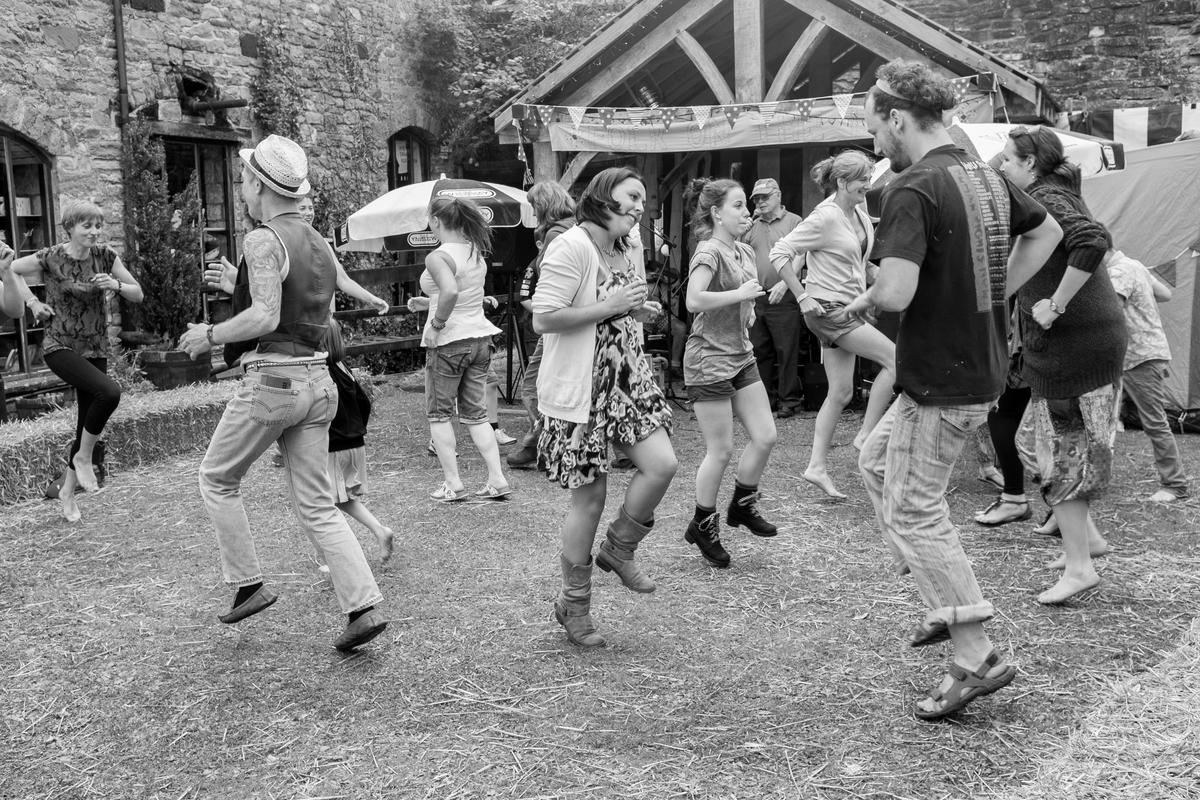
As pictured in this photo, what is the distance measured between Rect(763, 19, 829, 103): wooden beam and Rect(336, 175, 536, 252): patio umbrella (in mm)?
2377

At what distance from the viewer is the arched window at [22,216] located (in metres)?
10.1

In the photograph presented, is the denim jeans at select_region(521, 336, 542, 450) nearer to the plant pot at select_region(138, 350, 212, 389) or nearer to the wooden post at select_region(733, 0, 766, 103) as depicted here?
the wooden post at select_region(733, 0, 766, 103)

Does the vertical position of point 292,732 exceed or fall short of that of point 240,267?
it falls short

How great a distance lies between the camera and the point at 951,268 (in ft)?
11.4

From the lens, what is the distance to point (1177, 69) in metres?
12.8

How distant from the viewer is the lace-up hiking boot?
547 cm

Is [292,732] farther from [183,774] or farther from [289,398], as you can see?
[289,398]

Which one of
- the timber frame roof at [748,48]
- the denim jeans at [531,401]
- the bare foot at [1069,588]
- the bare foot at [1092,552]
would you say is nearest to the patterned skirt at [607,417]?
the bare foot at [1069,588]

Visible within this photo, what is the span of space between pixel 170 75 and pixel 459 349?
22.0 feet

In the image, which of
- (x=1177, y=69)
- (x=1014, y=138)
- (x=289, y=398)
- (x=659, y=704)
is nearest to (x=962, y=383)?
(x=659, y=704)

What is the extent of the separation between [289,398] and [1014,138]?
10.3 ft

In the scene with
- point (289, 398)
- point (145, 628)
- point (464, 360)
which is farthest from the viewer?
point (464, 360)

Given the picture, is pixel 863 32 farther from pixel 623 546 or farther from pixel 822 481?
pixel 623 546

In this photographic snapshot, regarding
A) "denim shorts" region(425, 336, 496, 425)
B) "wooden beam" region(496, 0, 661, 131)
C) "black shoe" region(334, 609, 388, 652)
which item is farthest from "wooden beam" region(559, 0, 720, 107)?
"black shoe" region(334, 609, 388, 652)
